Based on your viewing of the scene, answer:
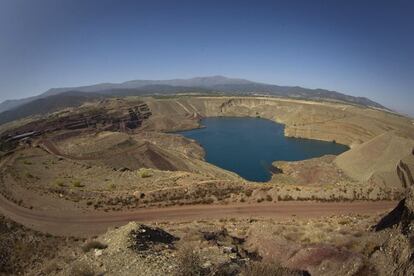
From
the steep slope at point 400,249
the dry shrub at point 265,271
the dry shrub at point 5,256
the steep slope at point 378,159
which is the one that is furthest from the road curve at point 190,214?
the steep slope at point 378,159

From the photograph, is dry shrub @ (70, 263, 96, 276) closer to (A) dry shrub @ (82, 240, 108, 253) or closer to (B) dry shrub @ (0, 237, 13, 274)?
(A) dry shrub @ (82, 240, 108, 253)

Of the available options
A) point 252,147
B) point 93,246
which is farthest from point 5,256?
point 252,147

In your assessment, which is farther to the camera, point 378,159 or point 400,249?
point 378,159

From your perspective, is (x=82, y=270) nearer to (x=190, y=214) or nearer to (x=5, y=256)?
(x=5, y=256)

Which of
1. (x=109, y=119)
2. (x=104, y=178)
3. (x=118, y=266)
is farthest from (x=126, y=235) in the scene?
(x=109, y=119)

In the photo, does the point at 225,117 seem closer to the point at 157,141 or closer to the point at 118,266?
the point at 157,141

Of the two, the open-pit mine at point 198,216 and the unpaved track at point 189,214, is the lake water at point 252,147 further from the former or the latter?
the unpaved track at point 189,214

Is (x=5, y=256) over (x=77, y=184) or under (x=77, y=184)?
over
